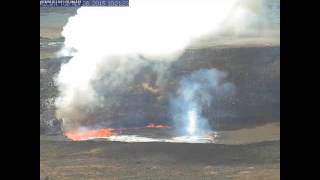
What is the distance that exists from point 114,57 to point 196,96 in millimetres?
593

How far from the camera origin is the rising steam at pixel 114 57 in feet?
12.2

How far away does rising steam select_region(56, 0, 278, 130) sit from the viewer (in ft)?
12.2

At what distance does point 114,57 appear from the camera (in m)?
3.73

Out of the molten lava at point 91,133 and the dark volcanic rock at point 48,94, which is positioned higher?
the dark volcanic rock at point 48,94

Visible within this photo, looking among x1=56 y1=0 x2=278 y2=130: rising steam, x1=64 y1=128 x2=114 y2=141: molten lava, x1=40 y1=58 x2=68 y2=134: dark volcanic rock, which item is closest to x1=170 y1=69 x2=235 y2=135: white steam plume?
x1=56 y1=0 x2=278 y2=130: rising steam

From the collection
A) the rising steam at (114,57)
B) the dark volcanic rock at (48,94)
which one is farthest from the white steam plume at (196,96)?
the dark volcanic rock at (48,94)

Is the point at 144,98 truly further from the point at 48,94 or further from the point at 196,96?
the point at 48,94

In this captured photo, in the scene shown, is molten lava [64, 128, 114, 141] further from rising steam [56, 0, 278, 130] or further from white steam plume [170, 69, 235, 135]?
white steam plume [170, 69, 235, 135]

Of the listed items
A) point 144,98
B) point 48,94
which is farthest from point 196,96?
point 48,94

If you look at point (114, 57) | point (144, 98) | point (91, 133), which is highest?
point (114, 57)

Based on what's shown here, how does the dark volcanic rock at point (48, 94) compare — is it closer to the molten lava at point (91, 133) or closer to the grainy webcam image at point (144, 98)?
the grainy webcam image at point (144, 98)

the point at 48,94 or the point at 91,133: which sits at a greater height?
the point at 48,94

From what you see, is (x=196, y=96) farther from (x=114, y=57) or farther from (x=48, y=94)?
(x=48, y=94)
